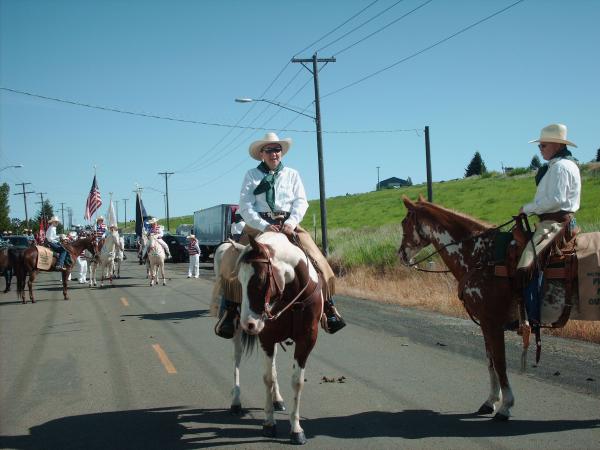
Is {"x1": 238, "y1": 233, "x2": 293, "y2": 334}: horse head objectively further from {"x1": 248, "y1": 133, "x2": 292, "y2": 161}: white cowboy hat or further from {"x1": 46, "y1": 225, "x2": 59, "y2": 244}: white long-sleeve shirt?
{"x1": 46, "y1": 225, "x2": 59, "y2": 244}: white long-sleeve shirt

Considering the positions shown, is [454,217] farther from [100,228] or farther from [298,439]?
[100,228]

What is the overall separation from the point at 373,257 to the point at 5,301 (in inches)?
514

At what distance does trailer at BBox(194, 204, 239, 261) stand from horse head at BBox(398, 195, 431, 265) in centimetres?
2748

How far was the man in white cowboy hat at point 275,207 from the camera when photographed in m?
5.96

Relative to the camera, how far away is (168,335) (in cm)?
1091

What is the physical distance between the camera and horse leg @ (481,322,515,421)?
573 cm

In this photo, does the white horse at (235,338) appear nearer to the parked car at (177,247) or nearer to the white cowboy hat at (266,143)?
the white cowboy hat at (266,143)

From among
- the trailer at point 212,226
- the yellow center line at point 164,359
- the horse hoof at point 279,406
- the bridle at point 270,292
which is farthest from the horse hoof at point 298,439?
the trailer at point 212,226

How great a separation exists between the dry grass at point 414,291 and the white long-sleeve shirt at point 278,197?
605cm

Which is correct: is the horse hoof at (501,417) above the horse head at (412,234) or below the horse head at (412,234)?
below

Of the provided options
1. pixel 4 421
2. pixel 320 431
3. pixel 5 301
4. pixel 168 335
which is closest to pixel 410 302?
pixel 168 335

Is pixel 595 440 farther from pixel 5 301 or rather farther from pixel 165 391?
pixel 5 301

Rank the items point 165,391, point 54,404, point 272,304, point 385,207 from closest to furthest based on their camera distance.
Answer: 1. point 272,304
2. point 54,404
3. point 165,391
4. point 385,207

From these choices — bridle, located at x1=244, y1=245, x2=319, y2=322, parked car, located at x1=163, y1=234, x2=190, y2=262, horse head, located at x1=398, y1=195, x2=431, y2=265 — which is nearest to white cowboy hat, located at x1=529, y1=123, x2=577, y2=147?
horse head, located at x1=398, y1=195, x2=431, y2=265
